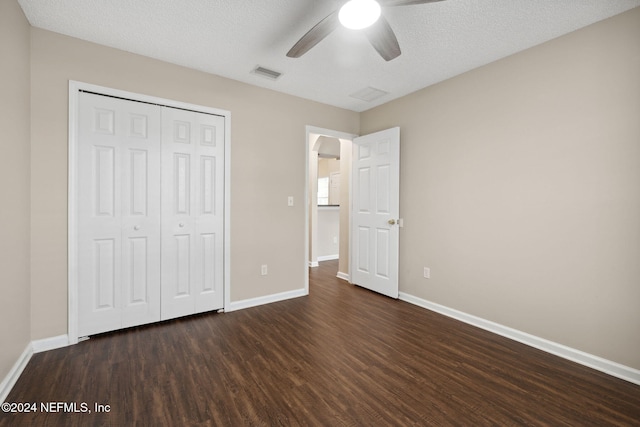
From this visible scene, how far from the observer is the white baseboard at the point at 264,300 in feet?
10.8

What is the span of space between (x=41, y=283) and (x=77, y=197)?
73cm

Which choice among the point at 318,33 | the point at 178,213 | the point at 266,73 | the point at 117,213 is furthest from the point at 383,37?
the point at 117,213

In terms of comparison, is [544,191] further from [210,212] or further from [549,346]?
[210,212]

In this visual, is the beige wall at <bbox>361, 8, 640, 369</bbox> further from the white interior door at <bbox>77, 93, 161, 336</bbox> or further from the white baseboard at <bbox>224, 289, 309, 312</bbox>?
the white interior door at <bbox>77, 93, 161, 336</bbox>

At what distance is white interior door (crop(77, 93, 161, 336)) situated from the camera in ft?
8.29

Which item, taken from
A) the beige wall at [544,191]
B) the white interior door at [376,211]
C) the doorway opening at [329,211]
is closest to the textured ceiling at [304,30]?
the beige wall at [544,191]

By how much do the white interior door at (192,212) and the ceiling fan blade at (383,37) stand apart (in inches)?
74.2

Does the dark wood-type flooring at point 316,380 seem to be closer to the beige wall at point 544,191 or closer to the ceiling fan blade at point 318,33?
the beige wall at point 544,191

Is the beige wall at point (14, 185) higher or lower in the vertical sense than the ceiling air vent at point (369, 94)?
lower

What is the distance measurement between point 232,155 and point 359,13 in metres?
1.99

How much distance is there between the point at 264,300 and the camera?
3510 mm

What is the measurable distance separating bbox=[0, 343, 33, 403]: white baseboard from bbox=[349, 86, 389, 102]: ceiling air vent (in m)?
3.87

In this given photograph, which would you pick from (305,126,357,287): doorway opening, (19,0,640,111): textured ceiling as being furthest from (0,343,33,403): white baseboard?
(305,126,357,287): doorway opening

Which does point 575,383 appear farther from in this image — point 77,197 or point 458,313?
point 77,197
